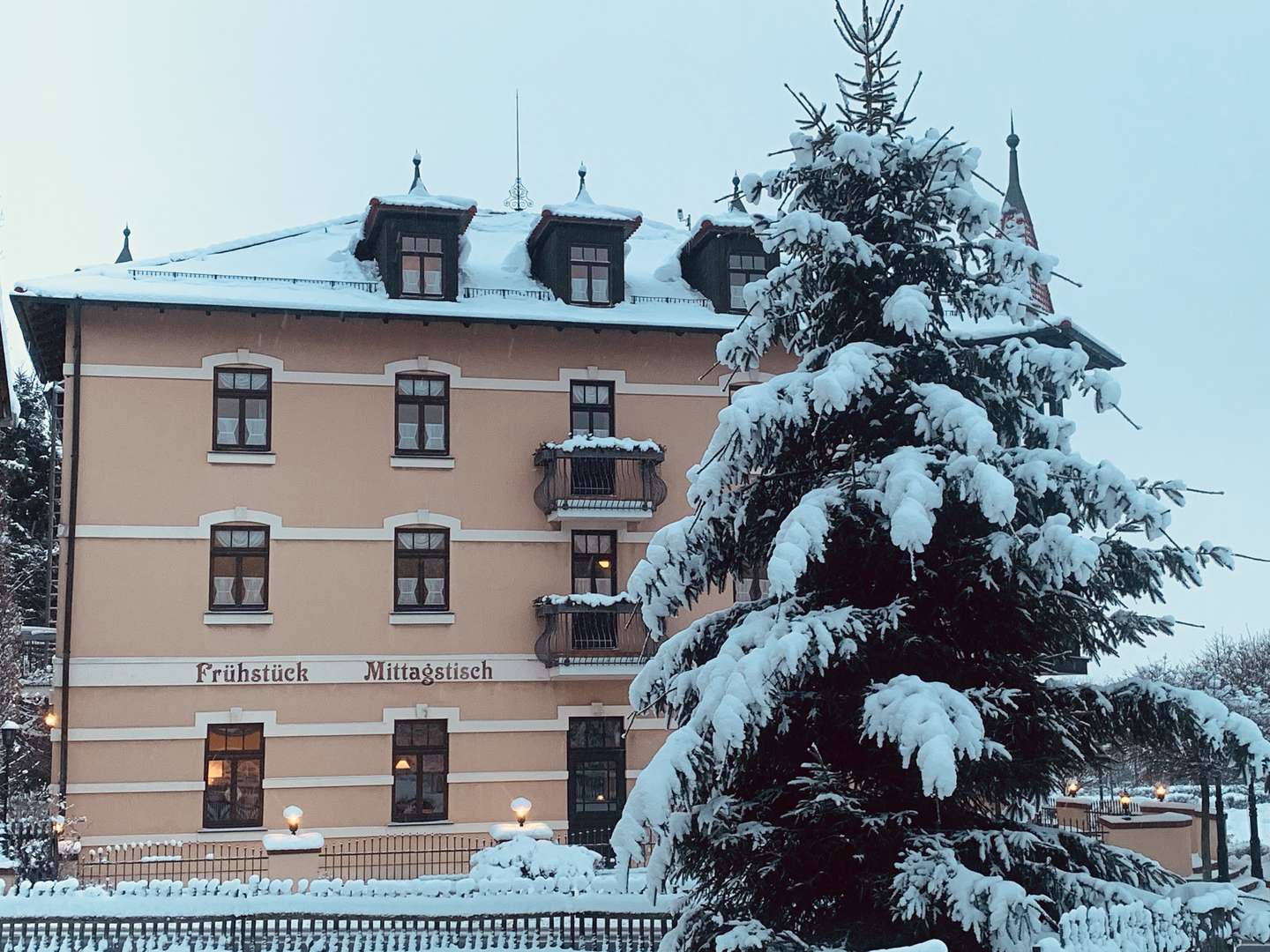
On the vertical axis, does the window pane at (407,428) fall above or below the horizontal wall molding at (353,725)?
above

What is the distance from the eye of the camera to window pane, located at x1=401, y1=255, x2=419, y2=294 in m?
23.1

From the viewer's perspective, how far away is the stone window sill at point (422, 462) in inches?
904

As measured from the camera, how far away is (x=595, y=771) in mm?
23000

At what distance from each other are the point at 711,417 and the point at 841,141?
15.4 m

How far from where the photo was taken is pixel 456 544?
23109 millimetres

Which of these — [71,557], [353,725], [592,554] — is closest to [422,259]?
[592,554]

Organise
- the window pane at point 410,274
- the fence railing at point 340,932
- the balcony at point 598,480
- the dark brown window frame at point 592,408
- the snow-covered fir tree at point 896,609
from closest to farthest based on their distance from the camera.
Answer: the snow-covered fir tree at point 896,609
the fence railing at point 340,932
the balcony at point 598,480
the window pane at point 410,274
the dark brown window frame at point 592,408

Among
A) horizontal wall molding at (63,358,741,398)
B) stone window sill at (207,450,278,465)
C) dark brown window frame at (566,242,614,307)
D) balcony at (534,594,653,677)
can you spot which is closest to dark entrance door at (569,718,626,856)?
balcony at (534,594,653,677)

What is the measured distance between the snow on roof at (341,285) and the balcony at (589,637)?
4.67 meters

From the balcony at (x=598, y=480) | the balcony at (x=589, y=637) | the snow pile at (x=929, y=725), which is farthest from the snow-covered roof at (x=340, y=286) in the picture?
the snow pile at (x=929, y=725)

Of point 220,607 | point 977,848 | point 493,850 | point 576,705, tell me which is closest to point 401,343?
point 220,607

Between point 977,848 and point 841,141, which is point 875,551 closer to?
point 977,848

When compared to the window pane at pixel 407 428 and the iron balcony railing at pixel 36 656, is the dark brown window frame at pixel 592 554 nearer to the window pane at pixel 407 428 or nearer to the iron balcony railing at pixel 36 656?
the window pane at pixel 407 428

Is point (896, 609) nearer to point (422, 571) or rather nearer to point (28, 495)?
A: point (422, 571)
